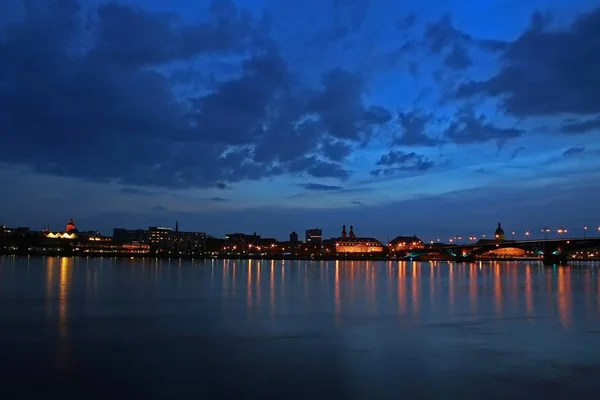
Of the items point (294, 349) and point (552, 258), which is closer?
point (294, 349)

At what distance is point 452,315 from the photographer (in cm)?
2828

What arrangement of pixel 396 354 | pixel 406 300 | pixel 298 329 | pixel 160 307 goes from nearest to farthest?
1. pixel 396 354
2. pixel 298 329
3. pixel 160 307
4. pixel 406 300

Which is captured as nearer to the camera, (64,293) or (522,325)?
(522,325)

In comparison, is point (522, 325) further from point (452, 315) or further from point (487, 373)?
point (487, 373)

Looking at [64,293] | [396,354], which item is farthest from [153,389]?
[64,293]

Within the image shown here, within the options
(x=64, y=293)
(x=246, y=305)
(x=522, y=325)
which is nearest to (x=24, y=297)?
(x=64, y=293)

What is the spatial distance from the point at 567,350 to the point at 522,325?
607cm

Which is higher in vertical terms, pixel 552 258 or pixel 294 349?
pixel 294 349

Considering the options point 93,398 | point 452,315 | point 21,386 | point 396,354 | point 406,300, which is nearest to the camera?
point 93,398

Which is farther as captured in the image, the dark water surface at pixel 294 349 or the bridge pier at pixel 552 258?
the bridge pier at pixel 552 258

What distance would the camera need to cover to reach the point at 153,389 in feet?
42.3

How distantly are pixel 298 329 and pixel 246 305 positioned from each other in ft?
31.9

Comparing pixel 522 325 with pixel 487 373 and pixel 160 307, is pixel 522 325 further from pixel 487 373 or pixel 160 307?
pixel 160 307

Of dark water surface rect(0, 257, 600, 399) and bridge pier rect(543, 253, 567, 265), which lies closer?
dark water surface rect(0, 257, 600, 399)
